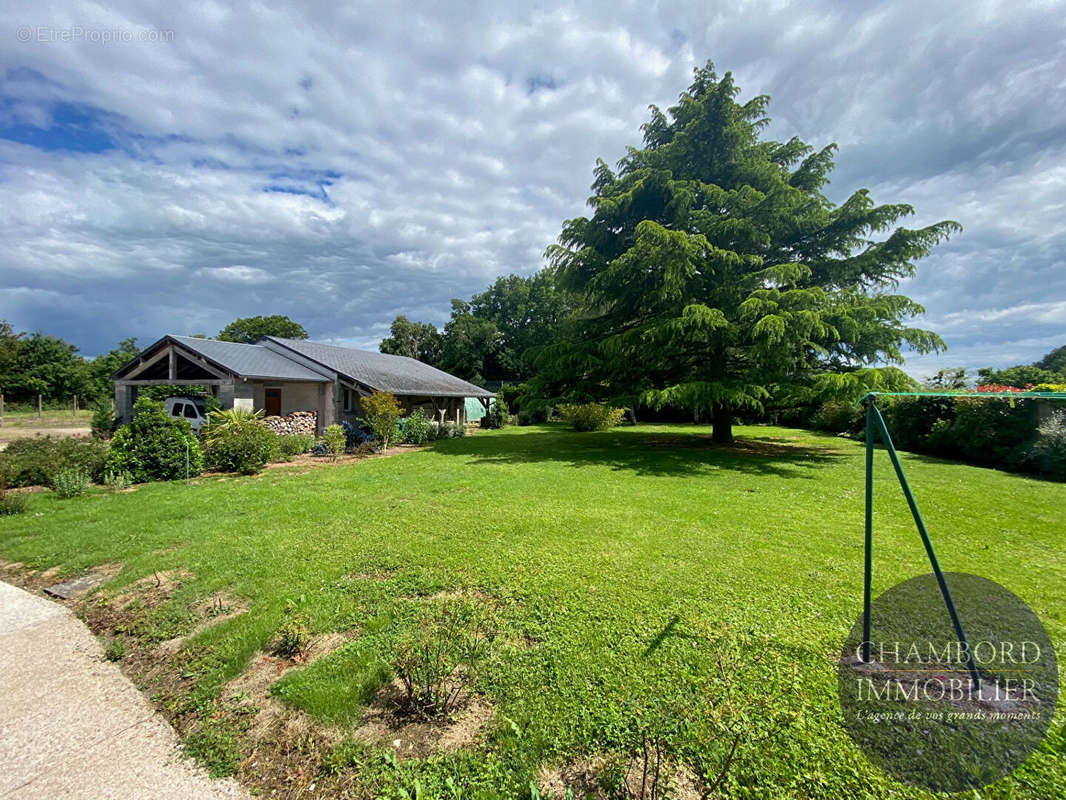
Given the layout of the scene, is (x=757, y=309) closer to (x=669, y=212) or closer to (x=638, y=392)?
(x=638, y=392)

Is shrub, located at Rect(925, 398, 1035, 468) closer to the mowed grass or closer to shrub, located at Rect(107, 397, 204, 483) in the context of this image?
the mowed grass

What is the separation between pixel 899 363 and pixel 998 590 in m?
10.9

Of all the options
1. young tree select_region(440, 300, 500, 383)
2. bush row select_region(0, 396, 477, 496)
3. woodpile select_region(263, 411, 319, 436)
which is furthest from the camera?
young tree select_region(440, 300, 500, 383)

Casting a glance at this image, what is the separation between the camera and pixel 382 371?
20.3 metres

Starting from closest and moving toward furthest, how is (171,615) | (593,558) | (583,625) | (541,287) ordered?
1. (583,625)
2. (171,615)
3. (593,558)
4. (541,287)

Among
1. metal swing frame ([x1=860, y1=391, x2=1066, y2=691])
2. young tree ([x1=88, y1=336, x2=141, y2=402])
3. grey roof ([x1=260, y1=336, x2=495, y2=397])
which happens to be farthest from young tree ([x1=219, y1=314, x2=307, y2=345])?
→ metal swing frame ([x1=860, y1=391, x2=1066, y2=691])

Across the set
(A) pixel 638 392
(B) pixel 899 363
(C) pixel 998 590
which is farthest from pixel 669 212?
(C) pixel 998 590

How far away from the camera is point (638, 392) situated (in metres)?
13.4

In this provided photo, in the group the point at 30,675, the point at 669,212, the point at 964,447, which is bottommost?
the point at 30,675

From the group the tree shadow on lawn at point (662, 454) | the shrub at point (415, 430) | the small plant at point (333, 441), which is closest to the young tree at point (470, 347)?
the shrub at point (415, 430)

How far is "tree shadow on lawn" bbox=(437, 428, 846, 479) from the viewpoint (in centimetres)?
1043

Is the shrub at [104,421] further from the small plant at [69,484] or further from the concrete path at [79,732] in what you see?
the concrete path at [79,732]

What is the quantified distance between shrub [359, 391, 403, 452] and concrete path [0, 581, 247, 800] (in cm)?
1084

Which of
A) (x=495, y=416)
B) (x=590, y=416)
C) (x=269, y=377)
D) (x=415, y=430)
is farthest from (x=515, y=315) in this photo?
(x=269, y=377)
